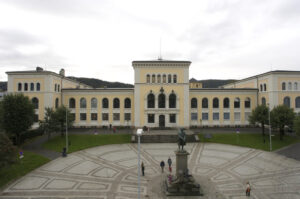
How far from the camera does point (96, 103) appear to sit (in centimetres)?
5044

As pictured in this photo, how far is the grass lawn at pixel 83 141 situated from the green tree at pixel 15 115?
5.34 metres

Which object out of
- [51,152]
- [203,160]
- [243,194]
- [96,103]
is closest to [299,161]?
[203,160]

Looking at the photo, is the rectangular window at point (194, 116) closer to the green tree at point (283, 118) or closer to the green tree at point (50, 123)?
the green tree at point (283, 118)

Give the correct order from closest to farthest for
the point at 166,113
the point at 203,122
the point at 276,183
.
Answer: the point at 276,183
the point at 166,113
the point at 203,122

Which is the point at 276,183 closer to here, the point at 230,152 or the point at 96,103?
the point at 230,152

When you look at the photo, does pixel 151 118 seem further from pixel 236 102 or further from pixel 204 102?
pixel 236 102

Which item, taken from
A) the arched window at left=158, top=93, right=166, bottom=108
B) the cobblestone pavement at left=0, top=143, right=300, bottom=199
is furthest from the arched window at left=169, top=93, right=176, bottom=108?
the cobblestone pavement at left=0, top=143, right=300, bottom=199

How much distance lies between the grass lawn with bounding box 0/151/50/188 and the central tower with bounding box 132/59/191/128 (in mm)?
23518

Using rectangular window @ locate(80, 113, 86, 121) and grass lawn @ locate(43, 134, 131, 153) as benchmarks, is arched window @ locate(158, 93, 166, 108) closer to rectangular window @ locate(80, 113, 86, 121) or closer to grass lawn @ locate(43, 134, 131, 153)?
grass lawn @ locate(43, 134, 131, 153)

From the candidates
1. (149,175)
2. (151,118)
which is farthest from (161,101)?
(149,175)

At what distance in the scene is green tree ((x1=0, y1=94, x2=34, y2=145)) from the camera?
32.4 metres

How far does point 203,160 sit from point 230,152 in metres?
6.90

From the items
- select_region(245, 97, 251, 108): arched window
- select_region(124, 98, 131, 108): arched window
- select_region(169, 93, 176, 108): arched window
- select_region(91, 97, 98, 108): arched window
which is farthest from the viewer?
select_region(245, 97, 251, 108): arched window

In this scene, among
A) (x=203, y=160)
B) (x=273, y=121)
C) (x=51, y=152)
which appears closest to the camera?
(x=203, y=160)
